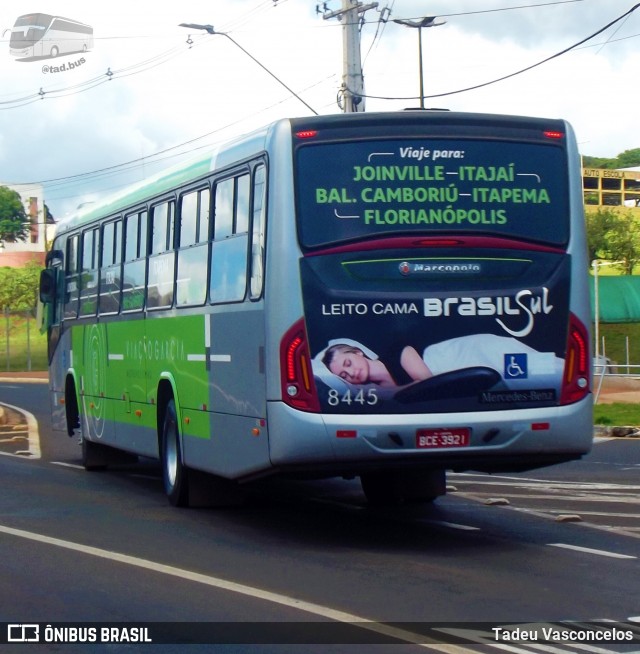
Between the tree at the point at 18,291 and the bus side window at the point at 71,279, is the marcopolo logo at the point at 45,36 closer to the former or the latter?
the tree at the point at 18,291

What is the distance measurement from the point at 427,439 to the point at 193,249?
3.49 meters

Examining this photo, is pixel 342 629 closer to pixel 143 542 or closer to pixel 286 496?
pixel 143 542

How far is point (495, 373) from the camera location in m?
10.6

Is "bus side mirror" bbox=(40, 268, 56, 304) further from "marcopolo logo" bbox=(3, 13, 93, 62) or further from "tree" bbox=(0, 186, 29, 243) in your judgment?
"tree" bbox=(0, 186, 29, 243)

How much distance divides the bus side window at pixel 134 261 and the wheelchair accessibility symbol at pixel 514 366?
207 inches

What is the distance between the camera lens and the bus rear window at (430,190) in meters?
10.5

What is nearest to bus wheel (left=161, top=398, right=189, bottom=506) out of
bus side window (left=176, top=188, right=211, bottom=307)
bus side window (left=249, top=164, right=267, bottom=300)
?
bus side window (left=176, top=188, right=211, bottom=307)

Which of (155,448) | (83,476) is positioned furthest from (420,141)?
(83,476)

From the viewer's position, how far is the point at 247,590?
8844 mm

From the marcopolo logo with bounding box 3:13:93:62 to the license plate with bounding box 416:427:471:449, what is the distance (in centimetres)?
5801

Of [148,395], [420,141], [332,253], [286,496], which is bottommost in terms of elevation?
[286,496]

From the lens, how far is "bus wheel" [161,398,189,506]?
43.8ft

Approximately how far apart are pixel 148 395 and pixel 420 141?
506 cm

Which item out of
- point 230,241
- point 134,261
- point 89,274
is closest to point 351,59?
point 89,274
